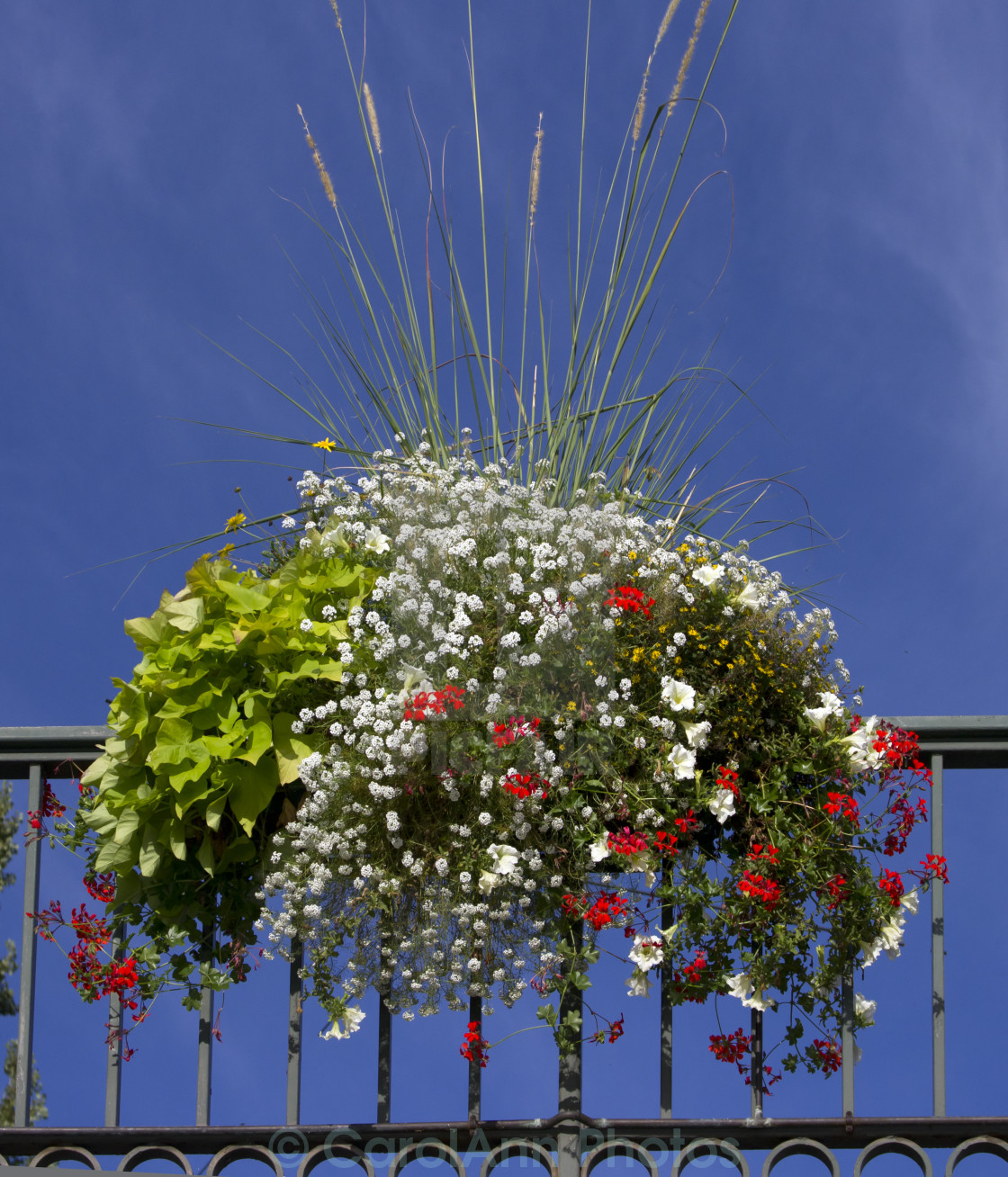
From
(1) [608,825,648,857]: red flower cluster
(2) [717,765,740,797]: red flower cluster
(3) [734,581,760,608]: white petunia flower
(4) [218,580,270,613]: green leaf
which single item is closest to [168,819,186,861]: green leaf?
(4) [218,580,270,613]: green leaf

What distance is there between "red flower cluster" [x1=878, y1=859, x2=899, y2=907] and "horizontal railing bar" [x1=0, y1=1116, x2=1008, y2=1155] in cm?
51

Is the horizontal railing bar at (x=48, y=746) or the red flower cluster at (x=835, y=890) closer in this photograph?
the red flower cluster at (x=835, y=890)

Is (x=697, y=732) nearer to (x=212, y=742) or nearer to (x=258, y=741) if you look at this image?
(x=258, y=741)

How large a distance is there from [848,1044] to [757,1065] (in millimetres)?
234

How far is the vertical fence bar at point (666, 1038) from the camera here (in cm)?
264

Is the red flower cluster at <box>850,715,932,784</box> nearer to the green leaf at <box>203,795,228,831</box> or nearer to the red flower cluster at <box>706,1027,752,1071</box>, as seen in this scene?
the red flower cluster at <box>706,1027,752,1071</box>

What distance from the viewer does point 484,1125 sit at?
102 inches

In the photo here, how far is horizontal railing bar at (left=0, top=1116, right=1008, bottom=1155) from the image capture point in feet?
8.49

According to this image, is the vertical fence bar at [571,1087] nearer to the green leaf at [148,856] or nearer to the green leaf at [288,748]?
the green leaf at [288,748]

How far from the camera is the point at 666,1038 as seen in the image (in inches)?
106

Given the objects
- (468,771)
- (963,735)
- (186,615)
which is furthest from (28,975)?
(963,735)

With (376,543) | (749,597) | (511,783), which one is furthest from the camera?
(376,543)

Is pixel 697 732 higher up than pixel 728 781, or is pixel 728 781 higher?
pixel 697 732

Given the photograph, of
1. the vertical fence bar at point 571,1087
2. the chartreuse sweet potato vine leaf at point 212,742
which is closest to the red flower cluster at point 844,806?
the vertical fence bar at point 571,1087
